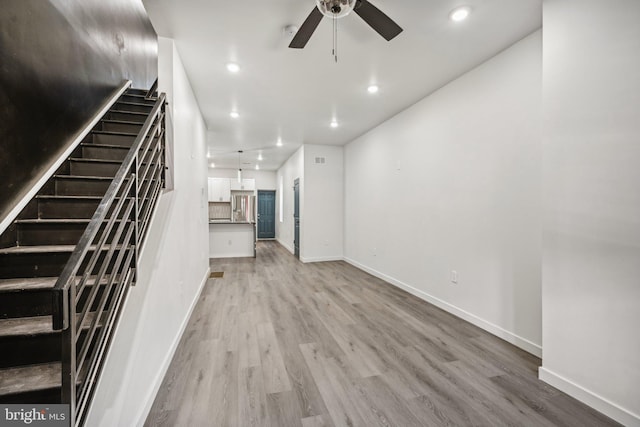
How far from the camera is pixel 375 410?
164 cm

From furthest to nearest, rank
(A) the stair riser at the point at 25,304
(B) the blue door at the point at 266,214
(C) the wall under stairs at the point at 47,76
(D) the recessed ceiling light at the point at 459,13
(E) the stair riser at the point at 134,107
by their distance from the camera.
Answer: (B) the blue door at the point at 266,214 < (E) the stair riser at the point at 134,107 < (D) the recessed ceiling light at the point at 459,13 < (C) the wall under stairs at the point at 47,76 < (A) the stair riser at the point at 25,304

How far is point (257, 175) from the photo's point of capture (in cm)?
1004

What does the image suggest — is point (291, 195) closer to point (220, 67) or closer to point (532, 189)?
point (220, 67)

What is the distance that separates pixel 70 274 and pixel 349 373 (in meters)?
1.93

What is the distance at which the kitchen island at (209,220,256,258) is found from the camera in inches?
256

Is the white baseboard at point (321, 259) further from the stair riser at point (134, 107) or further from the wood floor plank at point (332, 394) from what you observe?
the stair riser at point (134, 107)

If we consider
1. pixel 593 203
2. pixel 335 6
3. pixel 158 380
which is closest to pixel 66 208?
pixel 158 380

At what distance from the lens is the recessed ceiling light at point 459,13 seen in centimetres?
197

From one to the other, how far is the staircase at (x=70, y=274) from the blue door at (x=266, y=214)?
26.4ft

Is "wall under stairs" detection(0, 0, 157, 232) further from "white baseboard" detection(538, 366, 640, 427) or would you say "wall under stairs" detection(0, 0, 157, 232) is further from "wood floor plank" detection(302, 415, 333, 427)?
"white baseboard" detection(538, 366, 640, 427)

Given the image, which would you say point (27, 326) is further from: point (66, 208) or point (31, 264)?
point (66, 208)

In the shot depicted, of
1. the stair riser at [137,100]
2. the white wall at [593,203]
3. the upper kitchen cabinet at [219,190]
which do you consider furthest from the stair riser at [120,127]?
the upper kitchen cabinet at [219,190]

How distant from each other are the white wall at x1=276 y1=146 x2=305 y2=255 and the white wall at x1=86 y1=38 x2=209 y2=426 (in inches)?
113

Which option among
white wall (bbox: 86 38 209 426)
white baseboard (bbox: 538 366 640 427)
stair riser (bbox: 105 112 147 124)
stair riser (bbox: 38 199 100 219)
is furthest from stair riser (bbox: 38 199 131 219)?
white baseboard (bbox: 538 366 640 427)
